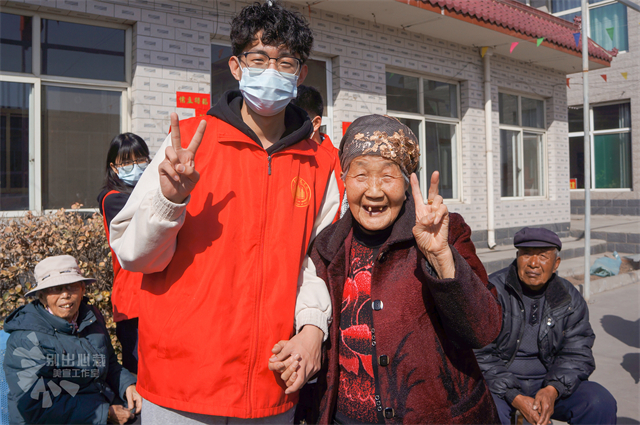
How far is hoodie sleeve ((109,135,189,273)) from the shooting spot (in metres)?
1.47

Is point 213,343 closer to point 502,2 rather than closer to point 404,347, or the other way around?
point 404,347

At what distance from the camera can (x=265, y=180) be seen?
1702mm

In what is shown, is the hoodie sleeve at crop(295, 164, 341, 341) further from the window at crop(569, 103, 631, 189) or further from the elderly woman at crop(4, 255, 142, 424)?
the window at crop(569, 103, 631, 189)

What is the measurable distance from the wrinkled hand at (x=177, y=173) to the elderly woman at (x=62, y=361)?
5.46ft

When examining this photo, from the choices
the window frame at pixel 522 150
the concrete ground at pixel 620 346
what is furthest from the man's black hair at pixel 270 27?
the window frame at pixel 522 150

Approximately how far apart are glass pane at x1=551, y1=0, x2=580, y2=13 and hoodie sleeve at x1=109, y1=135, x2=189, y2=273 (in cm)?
1783

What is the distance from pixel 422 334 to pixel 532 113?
34.2 ft

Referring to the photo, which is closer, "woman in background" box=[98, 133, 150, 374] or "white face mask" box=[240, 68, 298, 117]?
"white face mask" box=[240, 68, 298, 117]

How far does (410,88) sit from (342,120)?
195 cm

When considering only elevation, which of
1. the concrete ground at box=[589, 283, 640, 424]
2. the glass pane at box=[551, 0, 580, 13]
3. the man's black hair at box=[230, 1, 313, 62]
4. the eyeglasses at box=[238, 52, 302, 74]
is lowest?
the concrete ground at box=[589, 283, 640, 424]

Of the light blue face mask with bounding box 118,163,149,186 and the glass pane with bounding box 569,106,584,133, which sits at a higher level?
the glass pane with bounding box 569,106,584,133

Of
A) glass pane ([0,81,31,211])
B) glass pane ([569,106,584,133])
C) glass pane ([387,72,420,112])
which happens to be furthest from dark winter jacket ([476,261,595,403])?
glass pane ([569,106,584,133])

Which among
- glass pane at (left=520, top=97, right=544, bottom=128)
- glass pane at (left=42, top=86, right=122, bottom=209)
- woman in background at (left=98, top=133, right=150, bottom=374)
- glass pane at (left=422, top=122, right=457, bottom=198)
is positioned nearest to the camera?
woman in background at (left=98, top=133, right=150, bottom=374)

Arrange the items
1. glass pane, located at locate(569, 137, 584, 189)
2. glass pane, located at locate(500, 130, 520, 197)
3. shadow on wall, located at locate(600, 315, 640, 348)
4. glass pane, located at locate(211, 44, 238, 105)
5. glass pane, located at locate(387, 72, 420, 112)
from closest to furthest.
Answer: shadow on wall, located at locate(600, 315, 640, 348) < glass pane, located at locate(211, 44, 238, 105) < glass pane, located at locate(387, 72, 420, 112) < glass pane, located at locate(500, 130, 520, 197) < glass pane, located at locate(569, 137, 584, 189)
